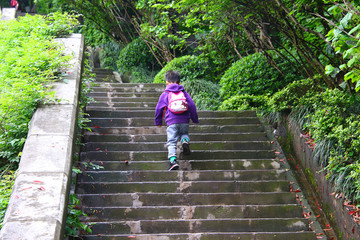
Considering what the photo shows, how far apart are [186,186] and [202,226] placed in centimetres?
76

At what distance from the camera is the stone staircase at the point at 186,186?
203 inches

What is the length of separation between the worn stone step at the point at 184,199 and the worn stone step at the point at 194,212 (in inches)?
6.6

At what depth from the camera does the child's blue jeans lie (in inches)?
242

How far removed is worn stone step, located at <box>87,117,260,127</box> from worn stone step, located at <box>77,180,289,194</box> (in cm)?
178

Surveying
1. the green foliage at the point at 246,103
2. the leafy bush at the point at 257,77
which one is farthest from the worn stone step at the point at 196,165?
the leafy bush at the point at 257,77

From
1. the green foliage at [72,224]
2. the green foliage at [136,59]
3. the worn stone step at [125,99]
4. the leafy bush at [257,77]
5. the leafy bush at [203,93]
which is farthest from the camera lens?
the green foliage at [136,59]

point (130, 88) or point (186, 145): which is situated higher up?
point (130, 88)

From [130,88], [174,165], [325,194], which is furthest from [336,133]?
[130,88]

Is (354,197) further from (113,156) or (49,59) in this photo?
(49,59)

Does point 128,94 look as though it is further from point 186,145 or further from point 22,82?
point 22,82

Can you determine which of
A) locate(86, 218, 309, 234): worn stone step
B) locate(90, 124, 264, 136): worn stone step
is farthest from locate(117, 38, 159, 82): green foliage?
locate(86, 218, 309, 234): worn stone step

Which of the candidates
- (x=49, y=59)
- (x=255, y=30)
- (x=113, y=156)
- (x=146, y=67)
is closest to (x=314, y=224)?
(x=113, y=156)

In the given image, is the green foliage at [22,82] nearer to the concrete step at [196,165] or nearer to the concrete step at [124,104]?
the concrete step at [196,165]

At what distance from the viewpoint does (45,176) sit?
13.5ft
